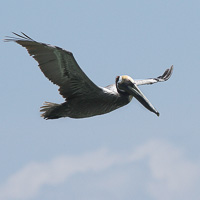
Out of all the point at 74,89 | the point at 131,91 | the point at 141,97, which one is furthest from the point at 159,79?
the point at 74,89

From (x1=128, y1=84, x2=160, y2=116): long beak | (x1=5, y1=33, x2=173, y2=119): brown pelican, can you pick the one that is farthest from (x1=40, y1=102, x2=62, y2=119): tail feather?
(x1=128, y1=84, x2=160, y2=116): long beak

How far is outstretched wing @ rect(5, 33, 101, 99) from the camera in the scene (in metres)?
10.6

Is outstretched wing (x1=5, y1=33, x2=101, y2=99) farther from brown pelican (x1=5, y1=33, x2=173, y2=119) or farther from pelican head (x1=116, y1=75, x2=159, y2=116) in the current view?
pelican head (x1=116, y1=75, x2=159, y2=116)

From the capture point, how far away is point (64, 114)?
38.0 feet

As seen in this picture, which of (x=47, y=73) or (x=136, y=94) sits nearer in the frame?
(x=47, y=73)

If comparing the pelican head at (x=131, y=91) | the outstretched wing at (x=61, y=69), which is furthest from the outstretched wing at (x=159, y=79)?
the outstretched wing at (x=61, y=69)

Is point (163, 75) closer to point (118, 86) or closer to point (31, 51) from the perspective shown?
point (118, 86)

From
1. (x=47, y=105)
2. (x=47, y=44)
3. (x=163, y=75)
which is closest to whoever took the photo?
(x=47, y=44)

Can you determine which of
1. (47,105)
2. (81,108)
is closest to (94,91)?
(81,108)

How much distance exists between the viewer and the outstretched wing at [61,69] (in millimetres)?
10617

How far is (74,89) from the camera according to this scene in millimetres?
11406

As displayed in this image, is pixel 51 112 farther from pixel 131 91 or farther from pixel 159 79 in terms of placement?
pixel 159 79

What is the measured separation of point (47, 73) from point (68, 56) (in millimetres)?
639

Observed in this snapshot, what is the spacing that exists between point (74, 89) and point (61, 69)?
547 millimetres
